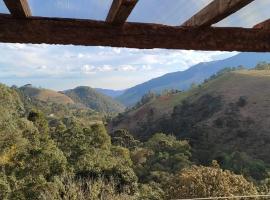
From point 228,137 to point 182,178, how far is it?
44.1 meters

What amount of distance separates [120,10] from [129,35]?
60 centimetres

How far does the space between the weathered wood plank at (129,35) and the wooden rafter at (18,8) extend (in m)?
0.12

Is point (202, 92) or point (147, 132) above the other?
point (202, 92)

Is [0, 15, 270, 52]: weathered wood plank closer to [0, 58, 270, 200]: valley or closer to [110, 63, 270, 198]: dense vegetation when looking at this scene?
[0, 58, 270, 200]: valley

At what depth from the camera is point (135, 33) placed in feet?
11.0

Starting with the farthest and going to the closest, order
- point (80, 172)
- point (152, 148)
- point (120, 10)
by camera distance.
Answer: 1. point (152, 148)
2. point (80, 172)
3. point (120, 10)

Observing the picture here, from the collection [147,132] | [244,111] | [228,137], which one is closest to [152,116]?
[147,132]

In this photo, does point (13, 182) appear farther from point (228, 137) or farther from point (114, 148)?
point (228, 137)

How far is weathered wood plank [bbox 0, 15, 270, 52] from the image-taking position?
3.22 m

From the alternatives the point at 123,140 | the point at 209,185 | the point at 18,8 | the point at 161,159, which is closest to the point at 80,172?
the point at 209,185

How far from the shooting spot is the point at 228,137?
64.4 meters

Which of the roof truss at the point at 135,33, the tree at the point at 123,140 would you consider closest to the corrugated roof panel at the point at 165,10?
the roof truss at the point at 135,33

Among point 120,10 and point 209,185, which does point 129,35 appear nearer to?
point 120,10

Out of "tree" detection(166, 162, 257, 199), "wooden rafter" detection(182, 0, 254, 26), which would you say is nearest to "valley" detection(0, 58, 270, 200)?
"tree" detection(166, 162, 257, 199)
